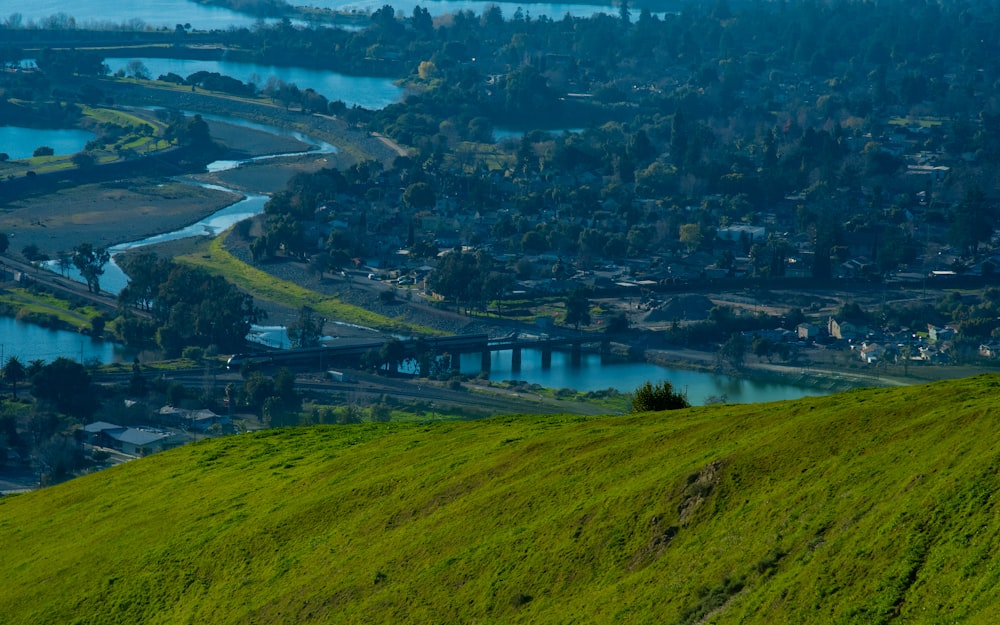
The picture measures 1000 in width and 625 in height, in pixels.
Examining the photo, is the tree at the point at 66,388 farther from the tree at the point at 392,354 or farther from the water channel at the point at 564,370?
A: the tree at the point at 392,354

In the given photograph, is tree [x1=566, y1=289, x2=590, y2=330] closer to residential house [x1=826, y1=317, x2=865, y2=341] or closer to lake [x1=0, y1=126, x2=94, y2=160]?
residential house [x1=826, y1=317, x2=865, y2=341]

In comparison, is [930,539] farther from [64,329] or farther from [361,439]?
[64,329]

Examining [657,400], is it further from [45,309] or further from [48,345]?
[45,309]

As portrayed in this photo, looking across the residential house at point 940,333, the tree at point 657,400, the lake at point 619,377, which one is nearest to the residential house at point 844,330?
the residential house at point 940,333

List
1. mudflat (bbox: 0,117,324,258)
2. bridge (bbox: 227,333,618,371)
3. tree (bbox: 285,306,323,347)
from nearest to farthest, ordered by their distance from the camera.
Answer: bridge (bbox: 227,333,618,371) < tree (bbox: 285,306,323,347) < mudflat (bbox: 0,117,324,258)

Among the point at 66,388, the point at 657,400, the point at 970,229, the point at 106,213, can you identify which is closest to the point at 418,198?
the point at 106,213

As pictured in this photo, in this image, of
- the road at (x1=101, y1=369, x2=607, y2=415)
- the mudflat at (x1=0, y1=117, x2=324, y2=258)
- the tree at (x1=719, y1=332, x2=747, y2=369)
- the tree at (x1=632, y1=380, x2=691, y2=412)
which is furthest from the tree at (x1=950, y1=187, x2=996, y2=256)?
the tree at (x1=632, y1=380, x2=691, y2=412)
